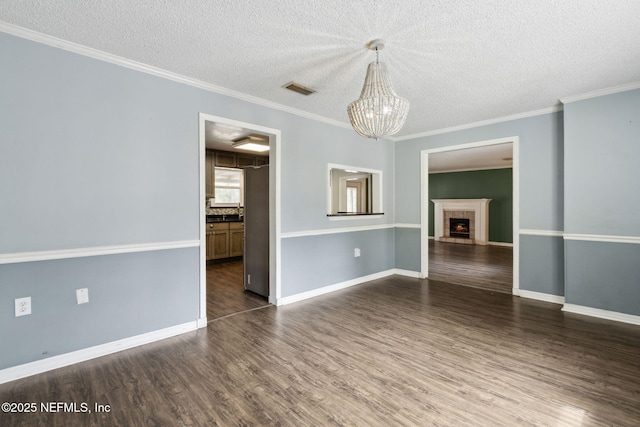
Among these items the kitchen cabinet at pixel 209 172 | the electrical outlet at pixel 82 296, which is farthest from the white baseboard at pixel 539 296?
the kitchen cabinet at pixel 209 172

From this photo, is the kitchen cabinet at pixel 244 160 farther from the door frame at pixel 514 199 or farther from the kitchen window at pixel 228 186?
the door frame at pixel 514 199

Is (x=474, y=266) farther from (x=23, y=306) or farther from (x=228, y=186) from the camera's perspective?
(x=23, y=306)

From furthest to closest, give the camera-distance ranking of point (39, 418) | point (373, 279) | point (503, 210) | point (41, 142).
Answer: point (503, 210) → point (373, 279) → point (41, 142) → point (39, 418)

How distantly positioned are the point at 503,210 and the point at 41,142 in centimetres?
1067

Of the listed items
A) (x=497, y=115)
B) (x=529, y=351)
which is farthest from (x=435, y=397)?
(x=497, y=115)

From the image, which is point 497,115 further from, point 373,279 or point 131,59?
point 131,59

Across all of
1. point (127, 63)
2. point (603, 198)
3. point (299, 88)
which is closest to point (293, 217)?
point (299, 88)

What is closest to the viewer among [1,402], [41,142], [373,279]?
[1,402]

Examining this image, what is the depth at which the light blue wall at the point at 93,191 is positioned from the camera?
7.27ft

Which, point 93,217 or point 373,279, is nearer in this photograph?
point 93,217

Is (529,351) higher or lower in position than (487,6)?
lower

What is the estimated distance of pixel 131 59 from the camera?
265 centimetres

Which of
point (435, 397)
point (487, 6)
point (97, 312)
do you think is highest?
point (487, 6)

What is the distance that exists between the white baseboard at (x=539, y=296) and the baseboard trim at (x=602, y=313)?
274 mm
